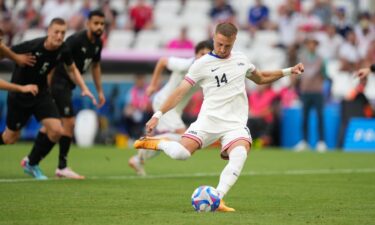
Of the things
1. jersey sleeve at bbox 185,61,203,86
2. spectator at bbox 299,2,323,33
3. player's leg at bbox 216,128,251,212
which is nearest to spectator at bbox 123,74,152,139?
spectator at bbox 299,2,323,33

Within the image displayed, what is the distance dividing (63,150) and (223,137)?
4.26 meters

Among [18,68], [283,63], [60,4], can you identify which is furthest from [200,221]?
[60,4]

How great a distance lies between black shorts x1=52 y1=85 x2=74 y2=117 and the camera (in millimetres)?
13695

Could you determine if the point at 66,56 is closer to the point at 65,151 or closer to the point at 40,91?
the point at 40,91

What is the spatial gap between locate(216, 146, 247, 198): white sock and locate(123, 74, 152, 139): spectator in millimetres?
14154

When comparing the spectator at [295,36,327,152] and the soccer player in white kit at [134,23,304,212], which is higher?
the soccer player in white kit at [134,23,304,212]

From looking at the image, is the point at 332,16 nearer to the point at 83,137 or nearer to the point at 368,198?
the point at 83,137

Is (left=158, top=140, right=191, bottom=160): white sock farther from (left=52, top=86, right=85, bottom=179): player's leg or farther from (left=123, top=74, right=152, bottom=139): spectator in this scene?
(left=123, top=74, right=152, bottom=139): spectator

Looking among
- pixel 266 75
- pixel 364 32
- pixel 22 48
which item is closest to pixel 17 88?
pixel 22 48

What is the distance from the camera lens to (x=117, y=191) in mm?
11266

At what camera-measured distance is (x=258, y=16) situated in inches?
1083

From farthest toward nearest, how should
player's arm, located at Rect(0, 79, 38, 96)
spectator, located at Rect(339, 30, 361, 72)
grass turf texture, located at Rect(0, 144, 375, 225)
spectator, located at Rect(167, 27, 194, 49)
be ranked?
spectator, located at Rect(339, 30, 361, 72), spectator, located at Rect(167, 27, 194, 49), player's arm, located at Rect(0, 79, 38, 96), grass turf texture, located at Rect(0, 144, 375, 225)

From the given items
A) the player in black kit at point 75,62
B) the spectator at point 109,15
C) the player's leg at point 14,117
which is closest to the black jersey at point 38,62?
the player's leg at point 14,117

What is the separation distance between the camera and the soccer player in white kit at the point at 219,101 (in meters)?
9.71
